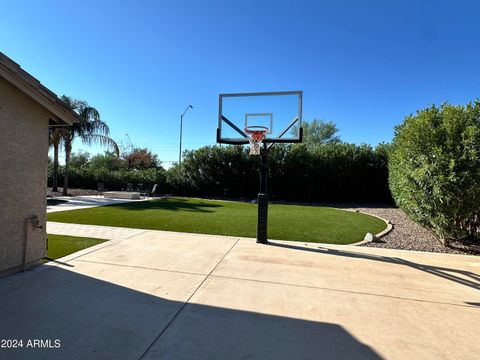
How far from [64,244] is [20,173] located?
7.56ft

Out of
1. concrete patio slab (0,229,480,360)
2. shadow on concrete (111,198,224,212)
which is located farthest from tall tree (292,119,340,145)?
concrete patio slab (0,229,480,360)

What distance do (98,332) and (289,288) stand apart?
2537 mm

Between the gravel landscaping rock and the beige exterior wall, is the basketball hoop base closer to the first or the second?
the gravel landscaping rock

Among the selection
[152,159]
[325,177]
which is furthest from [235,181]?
[152,159]

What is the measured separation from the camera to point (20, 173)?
172 inches

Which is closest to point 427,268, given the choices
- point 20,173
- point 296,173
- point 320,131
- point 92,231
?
point 20,173

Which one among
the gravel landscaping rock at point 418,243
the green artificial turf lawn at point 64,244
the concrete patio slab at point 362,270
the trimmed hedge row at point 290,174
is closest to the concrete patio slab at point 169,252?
the concrete patio slab at point 362,270

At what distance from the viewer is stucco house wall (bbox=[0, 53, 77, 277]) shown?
13.4ft

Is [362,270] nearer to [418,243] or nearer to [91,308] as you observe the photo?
[418,243]

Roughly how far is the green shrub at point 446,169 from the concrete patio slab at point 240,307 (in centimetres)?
153

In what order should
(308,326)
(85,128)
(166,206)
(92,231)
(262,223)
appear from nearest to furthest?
(308,326) < (262,223) < (92,231) < (166,206) < (85,128)

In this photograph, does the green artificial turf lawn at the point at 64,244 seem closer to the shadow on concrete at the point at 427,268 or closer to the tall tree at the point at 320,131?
the shadow on concrete at the point at 427,268

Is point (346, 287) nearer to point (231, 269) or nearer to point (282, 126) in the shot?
point (231, 269)

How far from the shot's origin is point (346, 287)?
171 inches
